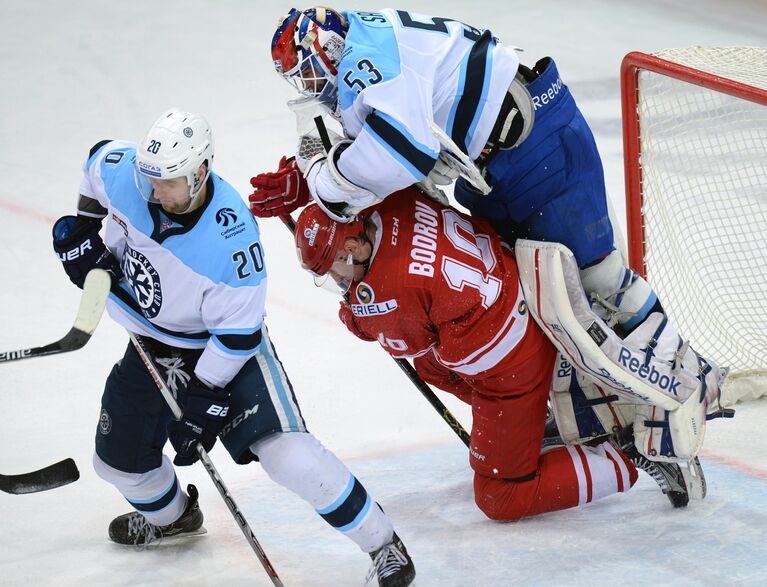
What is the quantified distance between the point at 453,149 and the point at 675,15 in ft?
19.6

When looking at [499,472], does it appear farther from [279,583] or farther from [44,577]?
[44,577]

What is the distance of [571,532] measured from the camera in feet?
9.58

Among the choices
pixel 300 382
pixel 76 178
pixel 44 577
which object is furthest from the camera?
pixel 76 178

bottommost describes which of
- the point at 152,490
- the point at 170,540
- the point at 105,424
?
the point at 170,540

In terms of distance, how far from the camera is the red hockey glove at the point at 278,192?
2.92 meters

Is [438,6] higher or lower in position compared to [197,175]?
higher

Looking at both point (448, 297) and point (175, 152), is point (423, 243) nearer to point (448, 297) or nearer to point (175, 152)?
point (448, 297)

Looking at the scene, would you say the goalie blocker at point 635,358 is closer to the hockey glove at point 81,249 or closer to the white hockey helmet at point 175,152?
the white hockey helmet at point 175,152

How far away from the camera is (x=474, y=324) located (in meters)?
2.81

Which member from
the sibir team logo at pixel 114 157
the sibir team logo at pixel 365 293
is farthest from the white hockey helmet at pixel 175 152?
the sibir team logo at pixel 365 293

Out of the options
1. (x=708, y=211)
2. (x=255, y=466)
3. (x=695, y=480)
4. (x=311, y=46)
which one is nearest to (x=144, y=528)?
(x=255, y=466)

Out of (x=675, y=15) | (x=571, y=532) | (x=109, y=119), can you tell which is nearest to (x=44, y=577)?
(x=571, y=532)

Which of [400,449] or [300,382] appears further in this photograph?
[300,382]

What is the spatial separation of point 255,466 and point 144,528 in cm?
57
